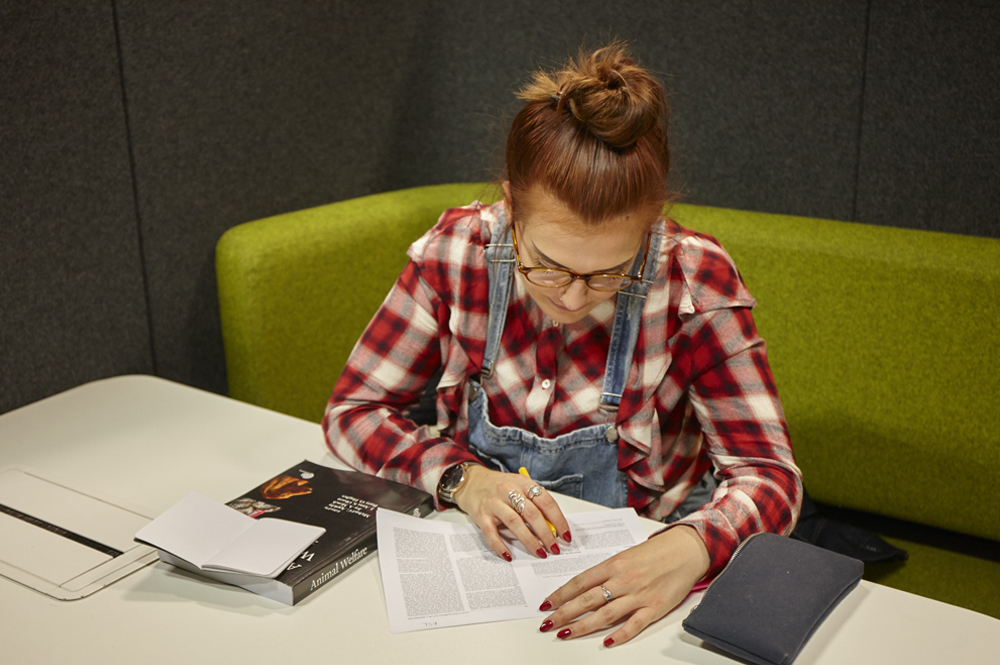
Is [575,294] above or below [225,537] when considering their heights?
above

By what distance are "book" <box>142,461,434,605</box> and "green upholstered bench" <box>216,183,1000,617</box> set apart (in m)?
0.49

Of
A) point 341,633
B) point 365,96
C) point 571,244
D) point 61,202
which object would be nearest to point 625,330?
point 571,244

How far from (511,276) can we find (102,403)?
0.78m

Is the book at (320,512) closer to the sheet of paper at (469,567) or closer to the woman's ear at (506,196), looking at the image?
the sheet of paper at (469,567)

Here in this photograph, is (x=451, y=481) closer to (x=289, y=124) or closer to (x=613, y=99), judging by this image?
(x=613, y=99)

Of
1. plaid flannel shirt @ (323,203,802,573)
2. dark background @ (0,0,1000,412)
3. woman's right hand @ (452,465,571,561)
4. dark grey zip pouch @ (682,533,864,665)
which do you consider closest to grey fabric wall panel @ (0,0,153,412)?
dark background @ (0,0,1000,412)

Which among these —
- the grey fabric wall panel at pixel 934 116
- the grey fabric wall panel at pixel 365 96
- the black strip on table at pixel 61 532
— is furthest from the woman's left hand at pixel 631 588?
the grey fabric wall panel at pixel 934 116

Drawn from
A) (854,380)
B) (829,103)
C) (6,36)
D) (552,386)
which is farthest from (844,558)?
(6,36)

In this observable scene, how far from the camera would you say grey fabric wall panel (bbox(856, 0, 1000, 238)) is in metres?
1.58

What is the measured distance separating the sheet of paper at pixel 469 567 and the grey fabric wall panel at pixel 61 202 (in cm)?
88

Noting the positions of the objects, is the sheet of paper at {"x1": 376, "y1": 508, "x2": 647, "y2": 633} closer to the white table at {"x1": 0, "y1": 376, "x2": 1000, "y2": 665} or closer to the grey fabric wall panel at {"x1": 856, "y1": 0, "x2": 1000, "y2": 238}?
the white table at {"x1": 0, "y1": 376, "x2": 1000, "y2": 665}

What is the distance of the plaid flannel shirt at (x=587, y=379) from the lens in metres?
1.15

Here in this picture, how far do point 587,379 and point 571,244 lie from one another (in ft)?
0.88

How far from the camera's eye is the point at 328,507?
1.09 meters
